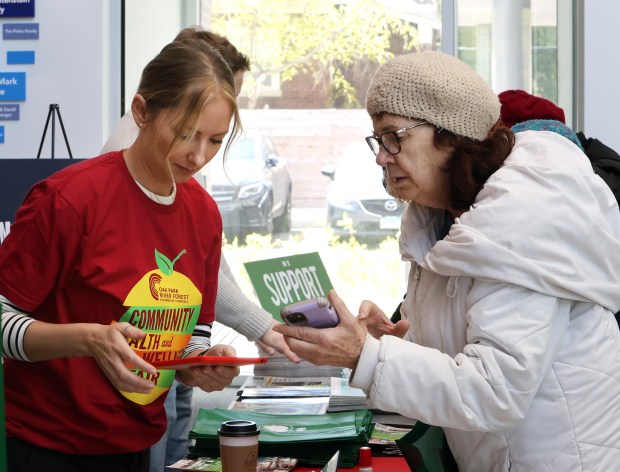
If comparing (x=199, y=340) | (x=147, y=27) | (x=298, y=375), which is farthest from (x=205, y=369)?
(x=147, y=27)

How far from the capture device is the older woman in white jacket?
1.61 metres

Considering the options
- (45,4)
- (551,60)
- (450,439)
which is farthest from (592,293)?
(45,4)

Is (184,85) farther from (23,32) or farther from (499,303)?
(23,32)

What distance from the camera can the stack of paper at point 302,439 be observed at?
82.8 inches

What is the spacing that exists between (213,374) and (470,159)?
718mm

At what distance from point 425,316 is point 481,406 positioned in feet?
0.97

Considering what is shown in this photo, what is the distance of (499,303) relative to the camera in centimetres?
163

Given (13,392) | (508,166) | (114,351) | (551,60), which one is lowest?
(13,392)

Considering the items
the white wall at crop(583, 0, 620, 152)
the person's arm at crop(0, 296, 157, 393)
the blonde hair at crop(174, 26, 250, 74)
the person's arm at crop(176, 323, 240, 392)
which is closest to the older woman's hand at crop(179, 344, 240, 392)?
the person's arm at crop(176, 323, 240, 392)

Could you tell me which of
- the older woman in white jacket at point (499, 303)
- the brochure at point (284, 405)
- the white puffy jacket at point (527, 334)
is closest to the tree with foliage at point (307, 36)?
the brochure at point (284, 405)

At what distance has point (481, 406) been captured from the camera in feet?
5.35

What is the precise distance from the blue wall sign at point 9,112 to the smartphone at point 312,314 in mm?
4077

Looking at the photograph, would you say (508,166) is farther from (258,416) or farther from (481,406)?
(258,416)

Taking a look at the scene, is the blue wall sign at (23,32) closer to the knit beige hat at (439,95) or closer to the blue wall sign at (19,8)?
the blue wall sign at (19,8)
